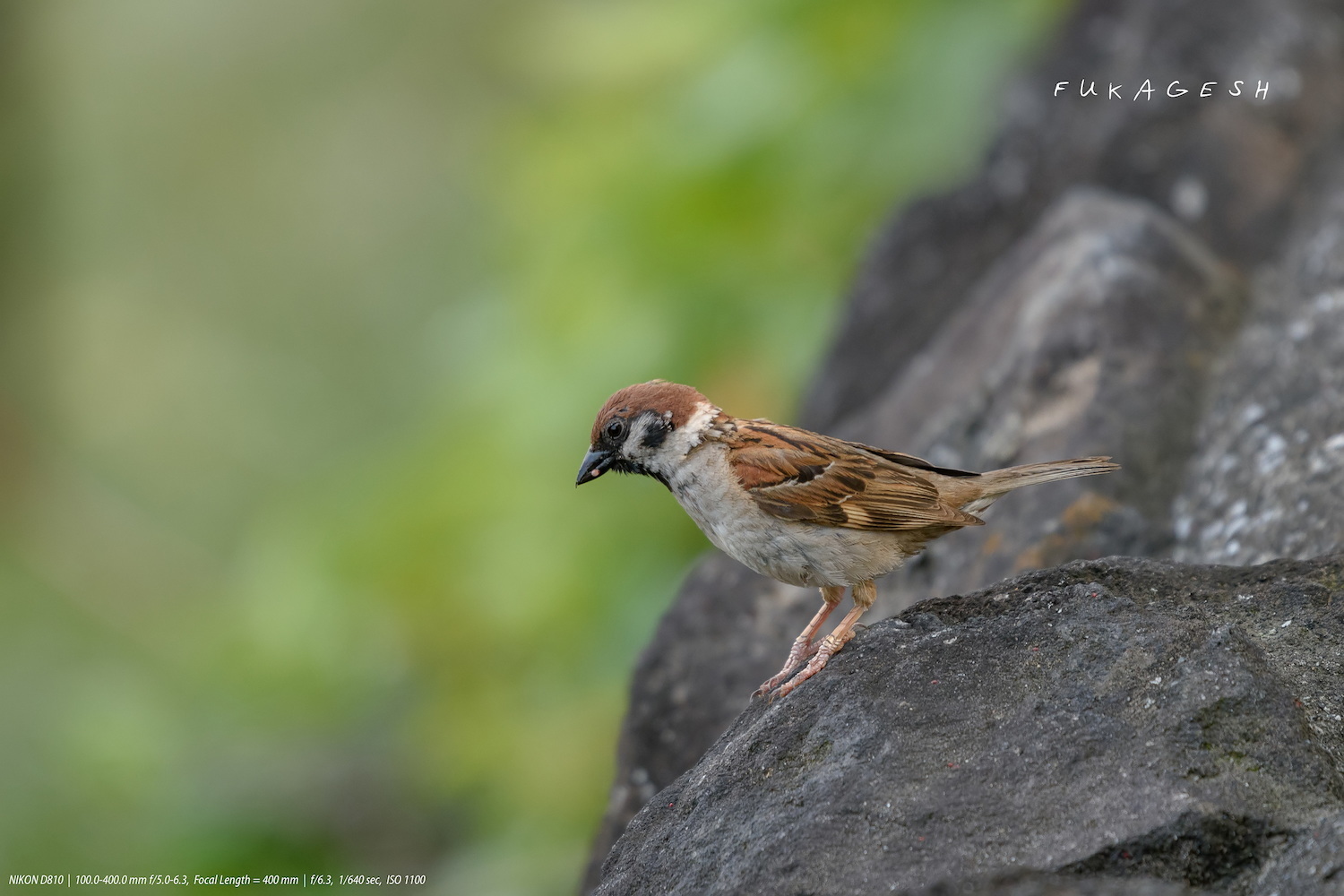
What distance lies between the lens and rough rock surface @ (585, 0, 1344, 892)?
4316mm

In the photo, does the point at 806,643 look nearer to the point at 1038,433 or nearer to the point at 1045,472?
the point at 1045,472

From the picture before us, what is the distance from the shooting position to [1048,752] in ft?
8.80

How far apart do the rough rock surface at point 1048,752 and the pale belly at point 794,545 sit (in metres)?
0.57

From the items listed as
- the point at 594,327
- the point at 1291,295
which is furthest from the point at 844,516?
the point at 594,327

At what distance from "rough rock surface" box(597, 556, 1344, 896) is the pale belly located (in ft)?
1.86

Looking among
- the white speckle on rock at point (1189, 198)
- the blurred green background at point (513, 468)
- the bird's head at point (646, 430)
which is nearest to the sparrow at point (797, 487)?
the bird's head at point (646, 430)

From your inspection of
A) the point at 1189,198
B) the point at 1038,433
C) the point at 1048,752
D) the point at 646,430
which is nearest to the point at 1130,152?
the point at 1189,198

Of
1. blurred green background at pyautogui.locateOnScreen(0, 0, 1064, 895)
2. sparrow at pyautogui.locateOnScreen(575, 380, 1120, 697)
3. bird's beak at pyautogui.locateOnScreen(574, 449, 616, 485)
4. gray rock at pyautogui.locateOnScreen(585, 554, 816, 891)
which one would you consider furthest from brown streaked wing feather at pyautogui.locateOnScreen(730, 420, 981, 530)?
blurred green background at pyautogui.locateOnScreen(0, 0, 1064, 895)

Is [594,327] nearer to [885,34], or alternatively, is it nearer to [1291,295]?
[885,34]

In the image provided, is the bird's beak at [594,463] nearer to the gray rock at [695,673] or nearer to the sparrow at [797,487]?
the sparrow at [797,487]

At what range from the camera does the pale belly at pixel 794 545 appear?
12.7 ft

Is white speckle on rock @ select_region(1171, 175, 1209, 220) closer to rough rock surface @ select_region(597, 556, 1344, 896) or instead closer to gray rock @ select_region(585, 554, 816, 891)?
gray rock @ select_region(585, 554, 816, 891)

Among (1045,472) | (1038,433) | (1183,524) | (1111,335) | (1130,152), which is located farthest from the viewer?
(1130,152)

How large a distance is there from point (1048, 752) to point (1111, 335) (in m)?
2.55
